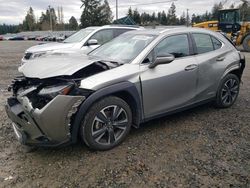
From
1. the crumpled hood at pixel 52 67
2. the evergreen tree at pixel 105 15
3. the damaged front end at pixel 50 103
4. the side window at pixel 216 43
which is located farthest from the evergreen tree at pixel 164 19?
the damaged front end at pixel 50 103

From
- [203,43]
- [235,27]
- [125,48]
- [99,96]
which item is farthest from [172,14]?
[99,96]

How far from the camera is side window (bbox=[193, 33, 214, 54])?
4.65 meters

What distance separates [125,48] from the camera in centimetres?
435

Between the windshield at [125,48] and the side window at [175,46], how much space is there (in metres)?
0.19

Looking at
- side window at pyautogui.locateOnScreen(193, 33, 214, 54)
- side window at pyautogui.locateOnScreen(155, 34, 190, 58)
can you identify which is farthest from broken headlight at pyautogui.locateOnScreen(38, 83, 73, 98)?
side window at pyautogui.locateOnScreen(193, 33, 214, 54)

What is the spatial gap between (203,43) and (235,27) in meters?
15.0

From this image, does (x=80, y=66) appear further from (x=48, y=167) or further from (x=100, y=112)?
(x=48, y=167)

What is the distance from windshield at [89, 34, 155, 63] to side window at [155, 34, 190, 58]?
19 centimetres

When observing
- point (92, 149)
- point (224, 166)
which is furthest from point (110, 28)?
point (224, 166)

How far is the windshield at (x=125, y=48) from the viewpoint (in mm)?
4052

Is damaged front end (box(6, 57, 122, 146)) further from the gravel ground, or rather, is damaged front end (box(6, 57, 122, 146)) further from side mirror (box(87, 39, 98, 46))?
side mirror (box(87, 39, 98, 46))

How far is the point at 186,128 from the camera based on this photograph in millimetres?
4375

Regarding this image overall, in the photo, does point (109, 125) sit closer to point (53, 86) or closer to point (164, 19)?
point (53, 86)

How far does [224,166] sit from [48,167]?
6.97 ft
